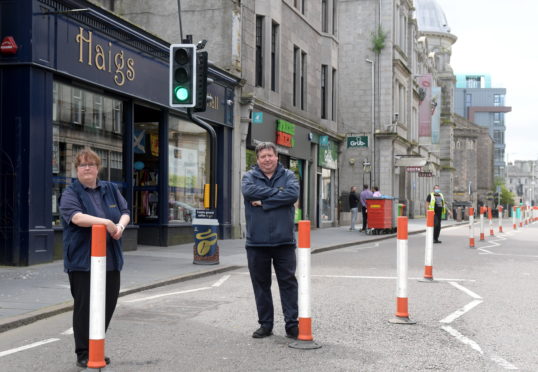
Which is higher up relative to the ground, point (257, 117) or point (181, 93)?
point (257, 117)

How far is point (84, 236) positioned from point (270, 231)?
5.54 ft

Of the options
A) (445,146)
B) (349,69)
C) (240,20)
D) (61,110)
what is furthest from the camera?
(445,146)

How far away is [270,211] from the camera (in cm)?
609

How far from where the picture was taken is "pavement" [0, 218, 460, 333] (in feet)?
24.7

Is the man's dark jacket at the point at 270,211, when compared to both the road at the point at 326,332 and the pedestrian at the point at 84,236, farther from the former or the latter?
the pedestrian at the point at 84,236

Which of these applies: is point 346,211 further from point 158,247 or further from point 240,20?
point 158,247

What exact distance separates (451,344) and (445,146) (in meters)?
65.7

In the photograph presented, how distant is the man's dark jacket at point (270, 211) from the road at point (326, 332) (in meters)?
0.93

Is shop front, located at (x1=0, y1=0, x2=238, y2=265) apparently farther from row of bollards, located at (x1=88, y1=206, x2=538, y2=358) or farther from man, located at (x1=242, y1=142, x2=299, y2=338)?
row of bollards, located at (x1=88, y1=206, x2=538, y2=358)

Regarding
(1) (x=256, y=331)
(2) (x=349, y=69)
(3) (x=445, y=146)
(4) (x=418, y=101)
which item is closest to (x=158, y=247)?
(1) (x=256, y=331)

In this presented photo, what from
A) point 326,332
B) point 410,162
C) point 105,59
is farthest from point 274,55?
point 326,332

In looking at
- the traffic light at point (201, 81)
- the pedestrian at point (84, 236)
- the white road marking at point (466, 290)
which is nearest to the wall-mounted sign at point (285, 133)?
the traffic light at point (201, 81)

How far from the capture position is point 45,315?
7.39 metres

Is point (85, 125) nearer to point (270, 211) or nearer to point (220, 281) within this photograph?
point (220, 281)
